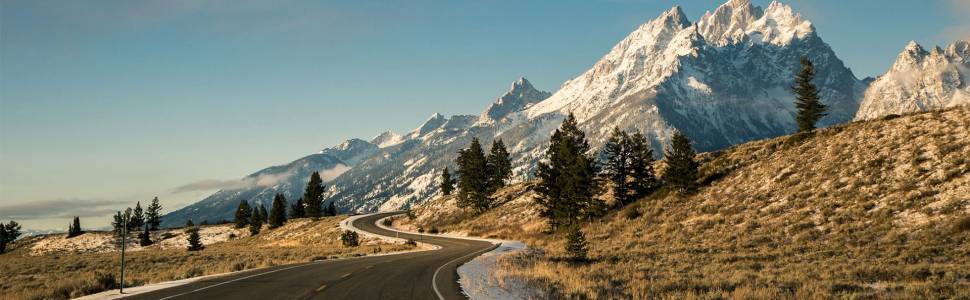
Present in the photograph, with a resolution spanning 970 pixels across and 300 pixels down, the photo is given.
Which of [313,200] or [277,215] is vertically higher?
[313,200]

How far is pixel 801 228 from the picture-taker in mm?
35469

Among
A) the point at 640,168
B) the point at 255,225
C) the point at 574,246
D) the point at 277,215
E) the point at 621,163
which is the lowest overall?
the point at 574,246

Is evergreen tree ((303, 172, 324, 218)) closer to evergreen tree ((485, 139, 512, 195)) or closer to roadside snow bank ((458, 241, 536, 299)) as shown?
evergreen tree ((485, 139, 512, 195))

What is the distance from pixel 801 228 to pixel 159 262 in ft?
163

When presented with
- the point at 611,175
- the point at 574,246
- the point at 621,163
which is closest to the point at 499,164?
the point at 611,175

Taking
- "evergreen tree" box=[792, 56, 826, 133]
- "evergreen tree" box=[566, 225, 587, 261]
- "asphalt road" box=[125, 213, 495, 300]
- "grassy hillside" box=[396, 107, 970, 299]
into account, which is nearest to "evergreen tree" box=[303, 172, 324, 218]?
"grassy hillside" box=[396, 107, 970, 299]

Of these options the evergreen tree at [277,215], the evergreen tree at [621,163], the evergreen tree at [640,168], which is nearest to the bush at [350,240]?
the evergreen tree at [621,163]

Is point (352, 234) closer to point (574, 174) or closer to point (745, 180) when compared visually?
point (574, 174)

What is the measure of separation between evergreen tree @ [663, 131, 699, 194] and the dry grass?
→ 95.0ft

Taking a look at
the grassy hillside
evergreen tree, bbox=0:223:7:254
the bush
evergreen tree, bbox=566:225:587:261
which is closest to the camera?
the grassy hillside

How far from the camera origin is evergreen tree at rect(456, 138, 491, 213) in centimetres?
8562

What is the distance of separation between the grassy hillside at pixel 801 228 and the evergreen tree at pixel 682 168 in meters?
1.45

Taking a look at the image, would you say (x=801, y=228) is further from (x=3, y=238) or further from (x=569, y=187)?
(x=3, y=238)

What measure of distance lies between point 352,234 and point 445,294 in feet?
178
